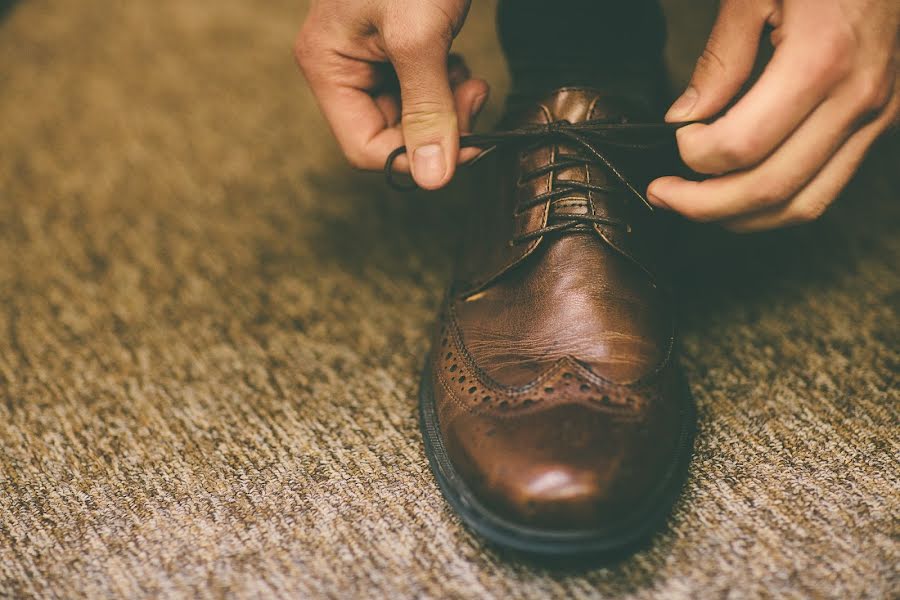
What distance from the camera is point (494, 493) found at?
1.76 ft

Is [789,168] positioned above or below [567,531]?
above

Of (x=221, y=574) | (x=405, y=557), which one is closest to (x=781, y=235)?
(x=405, y=557)

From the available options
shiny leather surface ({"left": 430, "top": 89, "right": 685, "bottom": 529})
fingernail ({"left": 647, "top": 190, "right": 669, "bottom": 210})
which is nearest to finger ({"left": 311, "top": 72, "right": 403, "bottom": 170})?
shiny leather surface ({"left": 430, "top": 89, "right": 685, "bottom": 529})

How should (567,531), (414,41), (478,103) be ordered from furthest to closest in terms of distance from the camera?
(478,103)
(414,41)
(567,531)

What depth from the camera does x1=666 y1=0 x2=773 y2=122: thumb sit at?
23.3 inches

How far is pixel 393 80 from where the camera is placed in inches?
29.8

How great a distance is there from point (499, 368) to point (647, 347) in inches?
4.7

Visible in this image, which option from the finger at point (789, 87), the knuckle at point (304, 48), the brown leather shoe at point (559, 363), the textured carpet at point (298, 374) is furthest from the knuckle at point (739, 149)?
the knuckle at point (304, 48)

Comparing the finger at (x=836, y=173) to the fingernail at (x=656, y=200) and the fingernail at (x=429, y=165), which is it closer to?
the fingernail at (x=656, y=200)

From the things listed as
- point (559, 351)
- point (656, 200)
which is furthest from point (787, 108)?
point (559, 351)

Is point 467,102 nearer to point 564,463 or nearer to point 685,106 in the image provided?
point 685,106

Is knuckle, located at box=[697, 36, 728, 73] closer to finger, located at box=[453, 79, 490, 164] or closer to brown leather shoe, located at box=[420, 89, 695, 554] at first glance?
brown leather shoe, located at box=[420, 89, 695, 554]

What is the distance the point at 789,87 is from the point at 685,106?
0.09 m

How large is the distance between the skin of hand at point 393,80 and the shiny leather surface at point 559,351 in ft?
0.22
